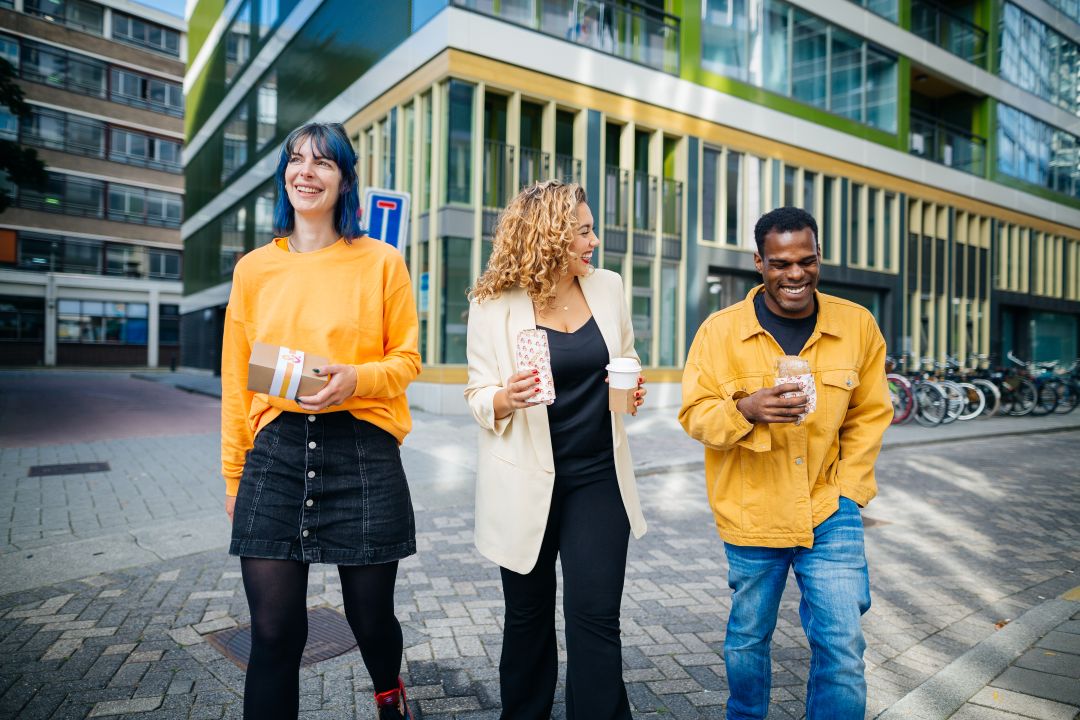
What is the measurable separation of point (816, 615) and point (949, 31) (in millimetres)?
28675

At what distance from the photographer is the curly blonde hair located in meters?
2.43

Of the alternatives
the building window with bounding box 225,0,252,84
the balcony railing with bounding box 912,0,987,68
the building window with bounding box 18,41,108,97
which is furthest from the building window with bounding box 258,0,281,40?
the building window with bounding box 18,41,108,97

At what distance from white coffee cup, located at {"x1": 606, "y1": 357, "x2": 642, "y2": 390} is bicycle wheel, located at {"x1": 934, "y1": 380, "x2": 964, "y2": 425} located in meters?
13.5

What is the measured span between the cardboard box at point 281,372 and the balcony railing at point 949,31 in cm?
2715

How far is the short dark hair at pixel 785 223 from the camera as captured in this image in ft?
7.54

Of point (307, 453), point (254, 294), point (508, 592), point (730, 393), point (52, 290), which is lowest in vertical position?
point (508, 592)

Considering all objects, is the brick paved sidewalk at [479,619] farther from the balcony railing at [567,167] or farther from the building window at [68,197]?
the building window at [68,197]

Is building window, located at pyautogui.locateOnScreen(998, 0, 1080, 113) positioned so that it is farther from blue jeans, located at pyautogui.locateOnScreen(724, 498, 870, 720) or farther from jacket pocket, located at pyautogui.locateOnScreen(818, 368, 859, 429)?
blue jeans, located at pyautogui.locateOnScreen(724, 498, 870, 720)

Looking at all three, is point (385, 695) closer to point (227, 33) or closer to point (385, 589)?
point (385, 589)

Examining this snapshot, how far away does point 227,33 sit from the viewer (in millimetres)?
29203

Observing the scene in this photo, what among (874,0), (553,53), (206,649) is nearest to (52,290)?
(553,53)

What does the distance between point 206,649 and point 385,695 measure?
132cm

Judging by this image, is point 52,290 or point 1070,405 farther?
point 52,290

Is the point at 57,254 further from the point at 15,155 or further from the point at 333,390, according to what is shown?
the point at 333,390
